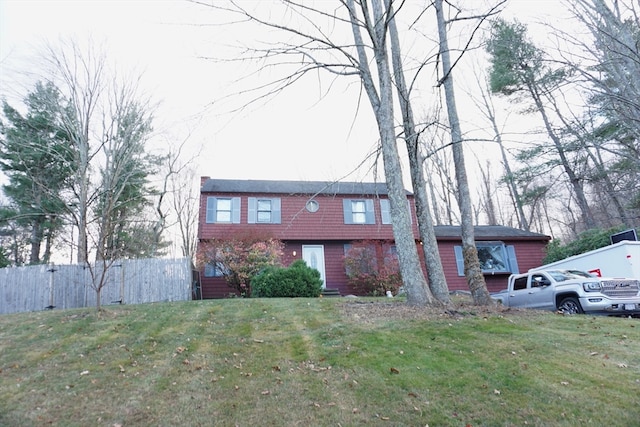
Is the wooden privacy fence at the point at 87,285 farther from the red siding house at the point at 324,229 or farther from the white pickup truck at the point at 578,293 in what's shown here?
the white pickup truck at the point at 578,293

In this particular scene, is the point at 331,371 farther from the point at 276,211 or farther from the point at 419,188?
the point at 276,211

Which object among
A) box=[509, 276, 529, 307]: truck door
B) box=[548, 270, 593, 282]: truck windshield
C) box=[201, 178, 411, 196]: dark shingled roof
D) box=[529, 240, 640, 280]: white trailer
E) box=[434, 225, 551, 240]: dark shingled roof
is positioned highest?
box=[201, 178, 411, 196]: dark shingled roof

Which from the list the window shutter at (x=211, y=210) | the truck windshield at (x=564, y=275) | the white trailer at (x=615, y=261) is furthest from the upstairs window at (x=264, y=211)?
the white trailer at (x=615, y=261)

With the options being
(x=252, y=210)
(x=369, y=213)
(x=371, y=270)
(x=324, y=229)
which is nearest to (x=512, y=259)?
(x=369, y=213)

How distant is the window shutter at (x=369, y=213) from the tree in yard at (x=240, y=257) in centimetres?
539

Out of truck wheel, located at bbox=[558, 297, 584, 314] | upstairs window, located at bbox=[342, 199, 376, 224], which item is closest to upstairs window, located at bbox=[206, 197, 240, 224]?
upstairs window, located at bbox=[342, 199, 376, 224]

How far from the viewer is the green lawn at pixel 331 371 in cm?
375

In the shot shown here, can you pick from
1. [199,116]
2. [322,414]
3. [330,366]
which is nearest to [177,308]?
[199,116]

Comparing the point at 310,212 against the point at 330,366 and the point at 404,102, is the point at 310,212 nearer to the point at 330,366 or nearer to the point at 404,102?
the point at 404,102

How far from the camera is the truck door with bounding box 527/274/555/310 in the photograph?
9.77 m

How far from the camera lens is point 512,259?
18859mm

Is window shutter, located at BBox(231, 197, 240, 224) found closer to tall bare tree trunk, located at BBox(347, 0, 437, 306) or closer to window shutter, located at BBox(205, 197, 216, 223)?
window shutter, located at BBox(205, 197, 216, 223)

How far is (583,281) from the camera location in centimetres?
903

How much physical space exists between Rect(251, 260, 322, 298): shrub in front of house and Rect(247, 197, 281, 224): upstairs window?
462cm
